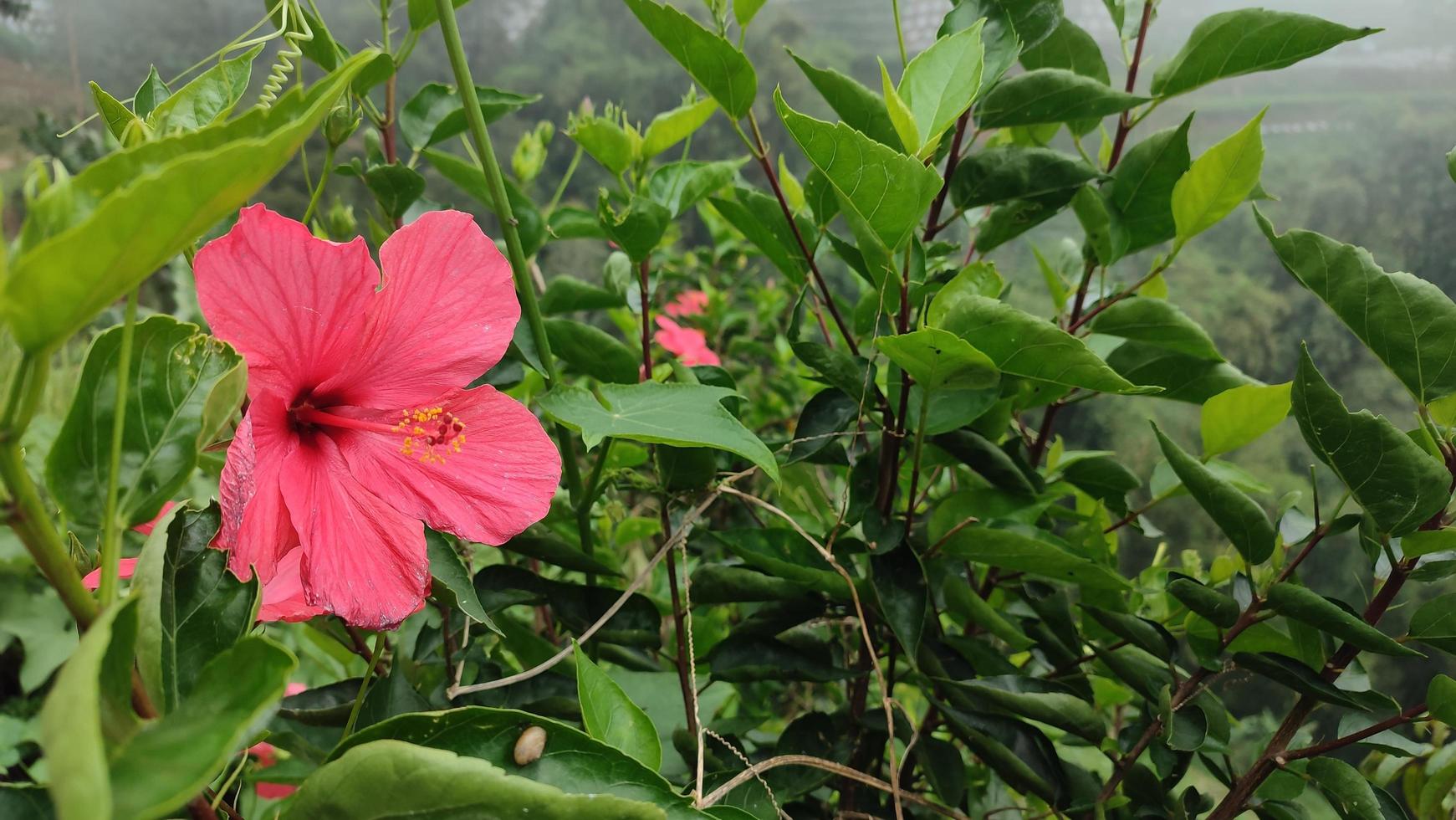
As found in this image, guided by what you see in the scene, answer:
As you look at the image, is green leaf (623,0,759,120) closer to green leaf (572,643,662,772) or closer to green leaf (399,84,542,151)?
green leaf (399,84,542,151)

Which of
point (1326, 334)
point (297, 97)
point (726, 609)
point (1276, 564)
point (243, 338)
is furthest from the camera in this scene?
point (1326, 334)

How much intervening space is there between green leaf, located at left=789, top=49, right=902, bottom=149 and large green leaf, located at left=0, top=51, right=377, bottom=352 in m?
0.32

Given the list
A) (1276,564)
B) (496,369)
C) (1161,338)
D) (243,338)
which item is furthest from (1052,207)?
(243,338)

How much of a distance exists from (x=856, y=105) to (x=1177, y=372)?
28 centimetres

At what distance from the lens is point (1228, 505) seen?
0.48 meters

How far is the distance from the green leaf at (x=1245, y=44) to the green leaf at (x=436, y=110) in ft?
1.28

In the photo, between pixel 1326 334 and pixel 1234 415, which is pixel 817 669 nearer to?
pixel 1234 415

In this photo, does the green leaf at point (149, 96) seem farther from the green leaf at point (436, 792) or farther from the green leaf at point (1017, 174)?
the green leaf at point (1017, 174)

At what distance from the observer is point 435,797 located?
25 centimetres

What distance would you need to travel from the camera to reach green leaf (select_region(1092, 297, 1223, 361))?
21.9 inches

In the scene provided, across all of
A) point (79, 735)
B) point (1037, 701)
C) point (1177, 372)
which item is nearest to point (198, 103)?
point (79, 735)

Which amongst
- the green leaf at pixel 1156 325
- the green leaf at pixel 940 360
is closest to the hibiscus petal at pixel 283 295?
the green leaf at pixel 940 360

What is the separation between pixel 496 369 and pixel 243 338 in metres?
0.20

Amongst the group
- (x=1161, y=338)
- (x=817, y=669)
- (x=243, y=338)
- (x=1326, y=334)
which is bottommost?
(x=1326, y=334)
